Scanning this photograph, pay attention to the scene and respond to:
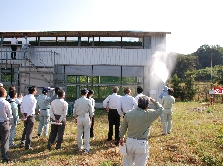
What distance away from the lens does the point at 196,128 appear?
1188 cm

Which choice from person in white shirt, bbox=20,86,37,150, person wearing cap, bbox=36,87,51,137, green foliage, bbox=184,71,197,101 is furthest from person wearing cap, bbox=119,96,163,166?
green foliage, bbox=184,71,197,101

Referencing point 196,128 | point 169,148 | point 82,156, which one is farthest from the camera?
point 196,128

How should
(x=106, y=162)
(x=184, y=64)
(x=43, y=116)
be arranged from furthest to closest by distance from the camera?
(x=184, y=64) < (x=43, y=116) < (x=106, y=162)

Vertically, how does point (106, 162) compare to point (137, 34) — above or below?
below

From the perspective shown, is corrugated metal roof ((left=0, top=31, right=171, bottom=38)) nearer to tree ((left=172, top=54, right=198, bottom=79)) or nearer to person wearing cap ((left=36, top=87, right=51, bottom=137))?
person wearing cap ((left=36, top=87, right=51, bottom=137))

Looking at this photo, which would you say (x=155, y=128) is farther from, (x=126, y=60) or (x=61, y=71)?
(x=61, y=71)

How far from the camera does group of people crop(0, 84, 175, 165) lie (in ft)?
16.5

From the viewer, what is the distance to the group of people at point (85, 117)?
5.04 m

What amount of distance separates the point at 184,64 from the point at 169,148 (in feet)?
209

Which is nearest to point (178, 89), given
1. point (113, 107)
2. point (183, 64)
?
point (113, 107)

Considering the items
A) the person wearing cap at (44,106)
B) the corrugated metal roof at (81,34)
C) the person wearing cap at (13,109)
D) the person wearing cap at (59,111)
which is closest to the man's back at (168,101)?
the person wearing cap at (59,111)

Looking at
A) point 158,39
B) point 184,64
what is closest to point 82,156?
point 158,39

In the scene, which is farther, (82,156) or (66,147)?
(66,147)

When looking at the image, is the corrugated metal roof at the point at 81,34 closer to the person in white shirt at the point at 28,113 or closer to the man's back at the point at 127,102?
the man's back at the point at 127,102
